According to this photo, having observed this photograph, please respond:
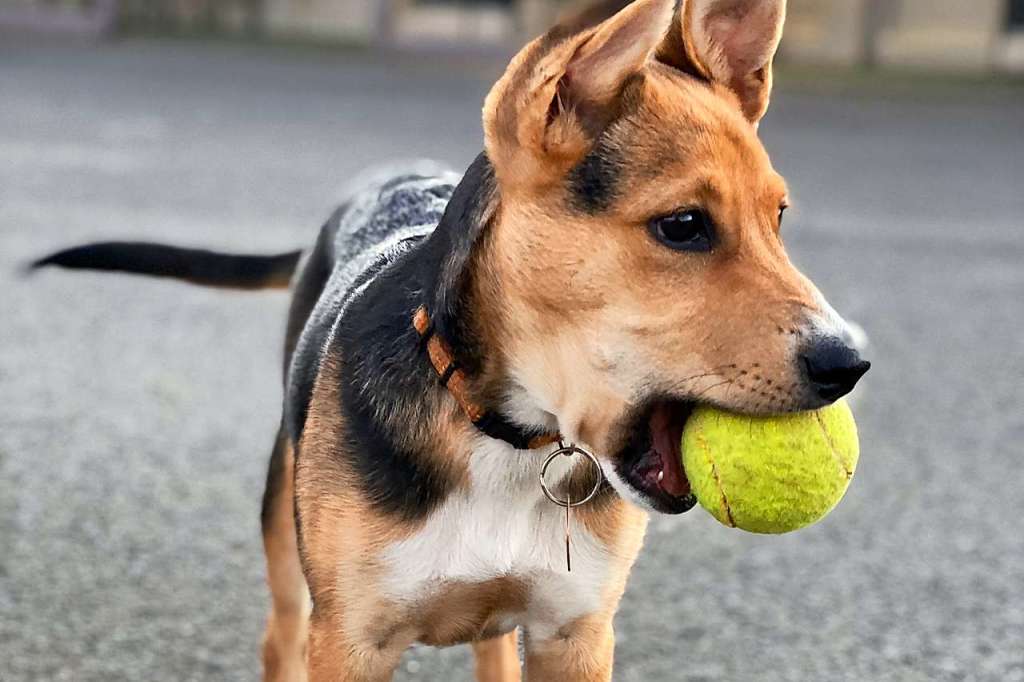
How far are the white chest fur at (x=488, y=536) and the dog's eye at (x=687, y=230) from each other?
0.57 metres

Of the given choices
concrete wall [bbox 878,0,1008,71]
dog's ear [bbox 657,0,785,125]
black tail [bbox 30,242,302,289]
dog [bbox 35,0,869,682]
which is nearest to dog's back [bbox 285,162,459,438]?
dog [bbox 35,0,869,682]

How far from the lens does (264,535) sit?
156 inches

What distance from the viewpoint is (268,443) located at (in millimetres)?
6004

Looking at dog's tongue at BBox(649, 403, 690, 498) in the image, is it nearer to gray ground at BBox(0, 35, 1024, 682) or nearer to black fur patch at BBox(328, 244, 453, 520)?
black fur patch at BBox(328, 244, 453, 520)

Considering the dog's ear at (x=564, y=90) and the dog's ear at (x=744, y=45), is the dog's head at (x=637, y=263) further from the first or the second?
the dog's ear at (x=744, y=45)

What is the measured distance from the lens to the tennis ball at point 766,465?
282cm

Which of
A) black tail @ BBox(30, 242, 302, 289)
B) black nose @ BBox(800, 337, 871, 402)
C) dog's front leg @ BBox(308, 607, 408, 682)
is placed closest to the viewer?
black nose @ BBox(800, 337, 871, 402)

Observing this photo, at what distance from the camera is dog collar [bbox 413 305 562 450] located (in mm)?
3045

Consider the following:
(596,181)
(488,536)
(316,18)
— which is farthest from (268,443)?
(316,18)

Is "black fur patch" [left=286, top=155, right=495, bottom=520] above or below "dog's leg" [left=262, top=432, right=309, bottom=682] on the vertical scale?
above

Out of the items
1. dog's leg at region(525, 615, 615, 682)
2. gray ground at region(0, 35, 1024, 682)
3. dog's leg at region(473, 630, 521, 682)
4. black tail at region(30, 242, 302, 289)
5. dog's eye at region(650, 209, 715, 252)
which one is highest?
dog's eye at region(650, 209, 715, 252)

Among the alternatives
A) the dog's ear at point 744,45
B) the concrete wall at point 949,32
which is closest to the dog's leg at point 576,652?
the dog's ear at point 744,45

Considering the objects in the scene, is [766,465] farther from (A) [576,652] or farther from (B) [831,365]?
(A) [576,652]

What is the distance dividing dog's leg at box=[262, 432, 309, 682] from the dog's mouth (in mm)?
1274
